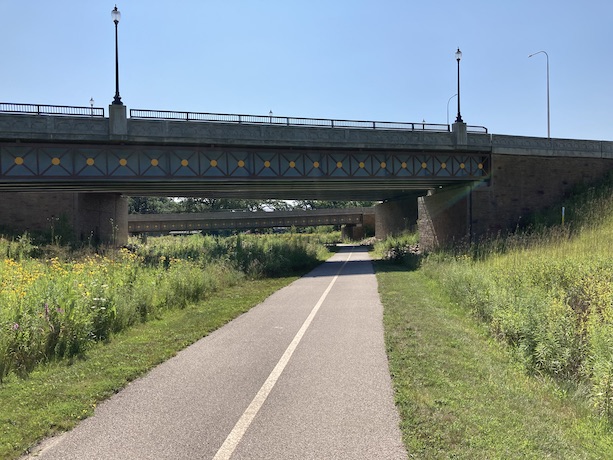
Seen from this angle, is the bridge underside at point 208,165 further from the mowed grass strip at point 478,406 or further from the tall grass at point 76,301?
the mowed grass strip at point 478,406

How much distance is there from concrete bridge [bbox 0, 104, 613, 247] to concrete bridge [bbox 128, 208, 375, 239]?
31.5m

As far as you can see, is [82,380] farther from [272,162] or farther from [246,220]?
[246,220]

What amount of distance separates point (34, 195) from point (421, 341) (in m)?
28.4

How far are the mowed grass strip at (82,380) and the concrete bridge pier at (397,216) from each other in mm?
39890

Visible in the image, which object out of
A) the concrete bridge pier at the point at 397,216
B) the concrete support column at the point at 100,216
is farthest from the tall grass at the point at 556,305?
the concrete bridge pier at the point at 397,216

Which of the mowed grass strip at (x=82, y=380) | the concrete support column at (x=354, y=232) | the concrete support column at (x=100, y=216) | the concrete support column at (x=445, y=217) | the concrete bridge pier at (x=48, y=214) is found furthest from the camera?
the concrete support column at (x=354, y=232)

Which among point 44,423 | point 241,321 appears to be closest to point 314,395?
point 44,423

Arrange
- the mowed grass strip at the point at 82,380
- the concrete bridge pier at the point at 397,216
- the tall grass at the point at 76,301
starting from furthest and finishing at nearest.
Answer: the concrete bridge pier at the point at 397,216 < the tall grass at the point at 76,301 < the mowed grass strip at the point at 82,380

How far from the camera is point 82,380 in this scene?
226 inches

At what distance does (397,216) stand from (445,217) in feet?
73.6

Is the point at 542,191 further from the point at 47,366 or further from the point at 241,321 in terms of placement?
the point at 47,366

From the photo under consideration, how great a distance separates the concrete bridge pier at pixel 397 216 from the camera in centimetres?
4903

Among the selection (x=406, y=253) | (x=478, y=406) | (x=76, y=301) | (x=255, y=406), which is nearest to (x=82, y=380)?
(x=255, y=406)

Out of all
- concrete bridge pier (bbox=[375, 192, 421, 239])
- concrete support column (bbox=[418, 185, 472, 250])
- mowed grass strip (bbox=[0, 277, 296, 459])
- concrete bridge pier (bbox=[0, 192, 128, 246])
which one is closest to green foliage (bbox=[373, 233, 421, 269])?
concrete support column (bbox=[418, 185, 472, 250])
